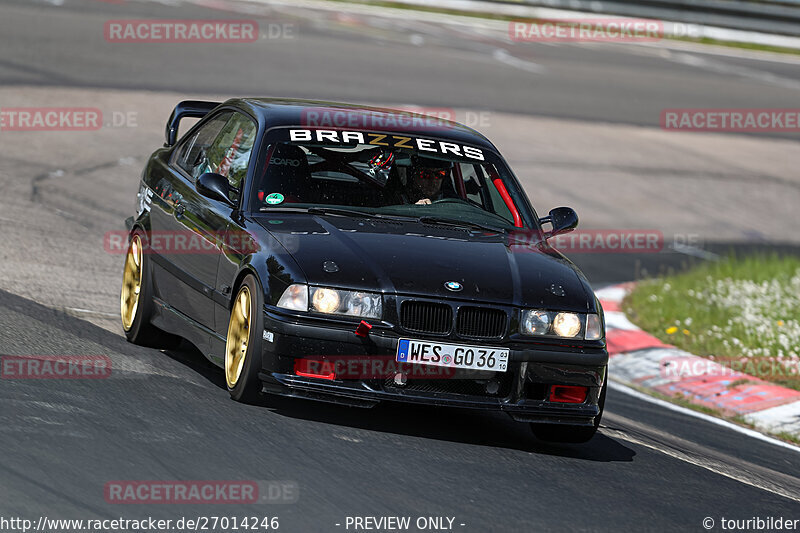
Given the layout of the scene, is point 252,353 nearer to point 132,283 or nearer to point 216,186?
point 216,186

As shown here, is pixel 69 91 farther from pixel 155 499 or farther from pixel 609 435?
pixel 155 499

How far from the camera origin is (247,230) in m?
6.81

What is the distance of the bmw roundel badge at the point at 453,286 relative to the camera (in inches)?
249

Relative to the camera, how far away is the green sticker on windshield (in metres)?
7.16

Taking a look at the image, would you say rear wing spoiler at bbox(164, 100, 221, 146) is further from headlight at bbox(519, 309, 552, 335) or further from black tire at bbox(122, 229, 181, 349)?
headlight at bbox(519, 309, 552, 335)

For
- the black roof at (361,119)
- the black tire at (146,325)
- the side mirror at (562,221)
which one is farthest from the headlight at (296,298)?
the side mirror at (562,221)

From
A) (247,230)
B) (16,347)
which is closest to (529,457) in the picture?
(247,230)

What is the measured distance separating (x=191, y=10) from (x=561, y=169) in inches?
366

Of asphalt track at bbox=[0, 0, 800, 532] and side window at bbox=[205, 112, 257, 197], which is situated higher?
side window at bbox=[205, 112, 257, 197]

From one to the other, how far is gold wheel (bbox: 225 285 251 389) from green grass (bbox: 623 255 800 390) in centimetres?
494

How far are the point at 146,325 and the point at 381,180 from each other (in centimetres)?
165

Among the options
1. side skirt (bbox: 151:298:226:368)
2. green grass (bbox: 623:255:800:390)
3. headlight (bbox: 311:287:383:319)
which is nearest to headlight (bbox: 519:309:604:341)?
headlight (bbox: 311:287:383:319)

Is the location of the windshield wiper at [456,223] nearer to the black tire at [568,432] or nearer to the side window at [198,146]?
the black tire at [568,432]

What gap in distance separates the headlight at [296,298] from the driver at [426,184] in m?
1.45
